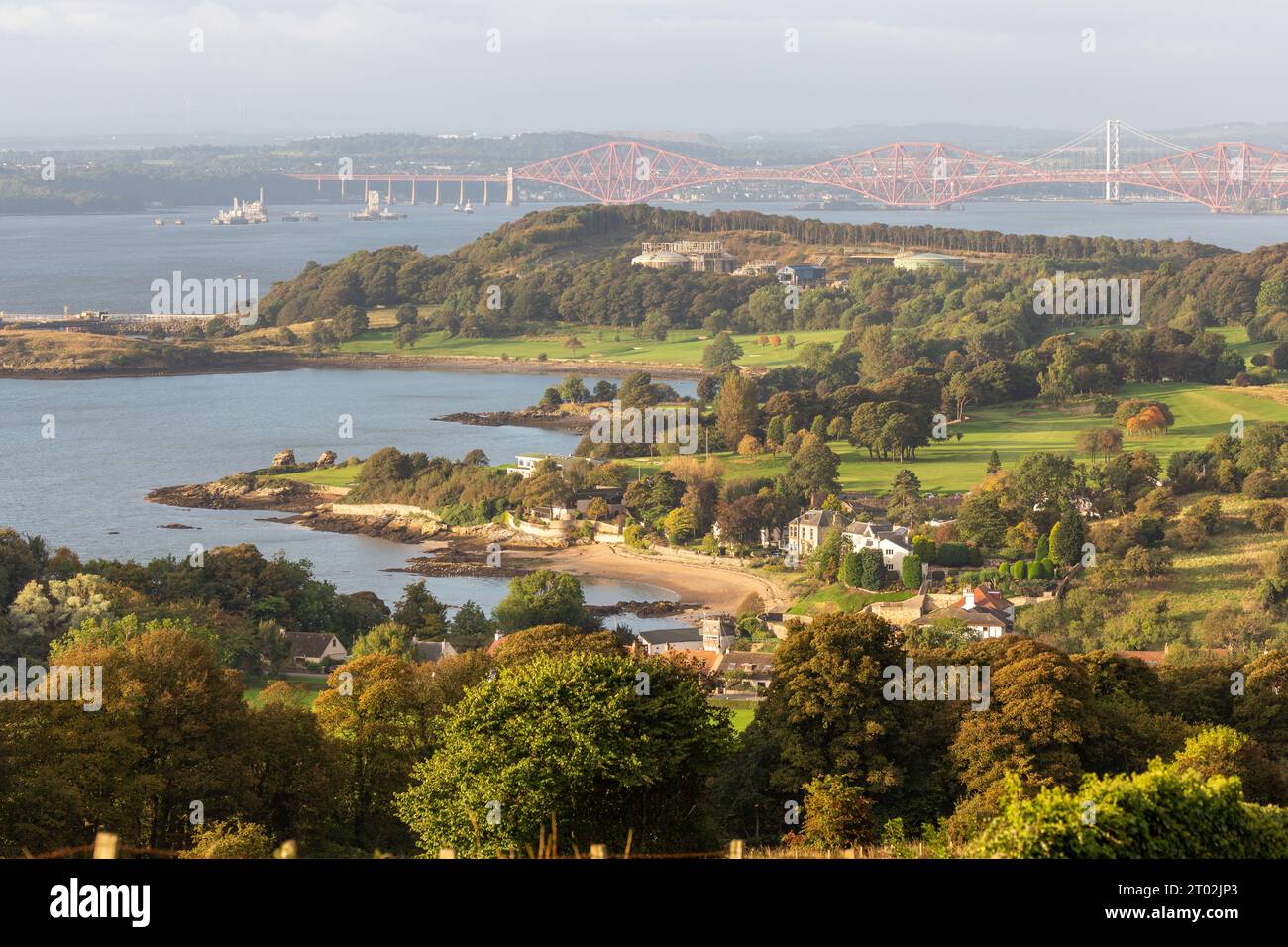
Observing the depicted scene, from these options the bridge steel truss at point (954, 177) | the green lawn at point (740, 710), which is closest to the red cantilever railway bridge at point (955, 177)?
the bridge steel truss at point (954, 177)

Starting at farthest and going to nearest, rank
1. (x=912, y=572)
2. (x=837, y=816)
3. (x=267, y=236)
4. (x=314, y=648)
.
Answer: (x=267, y=236), (x=912, y=572), (x=314, y=648), (x=837, y=816)

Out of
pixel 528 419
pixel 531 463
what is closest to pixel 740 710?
pixel 531 463

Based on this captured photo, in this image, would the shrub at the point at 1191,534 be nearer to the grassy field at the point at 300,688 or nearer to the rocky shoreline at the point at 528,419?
the grassy field at the point at 300,688

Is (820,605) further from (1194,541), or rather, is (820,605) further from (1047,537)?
(1194,541)

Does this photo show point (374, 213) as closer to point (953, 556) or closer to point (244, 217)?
point (244, 217)

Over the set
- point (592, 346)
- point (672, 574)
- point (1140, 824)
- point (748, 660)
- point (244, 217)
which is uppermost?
point (244, 217)

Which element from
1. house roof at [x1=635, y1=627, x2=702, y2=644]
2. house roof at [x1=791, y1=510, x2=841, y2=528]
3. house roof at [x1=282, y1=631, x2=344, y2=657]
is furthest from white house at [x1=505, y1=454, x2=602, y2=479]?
house roof at [x1=282, y1=631, x2=344, y2=657]

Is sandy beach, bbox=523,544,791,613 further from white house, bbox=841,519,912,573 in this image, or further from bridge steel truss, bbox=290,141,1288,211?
bridge steel truss, bbox=290,141,1288,211
